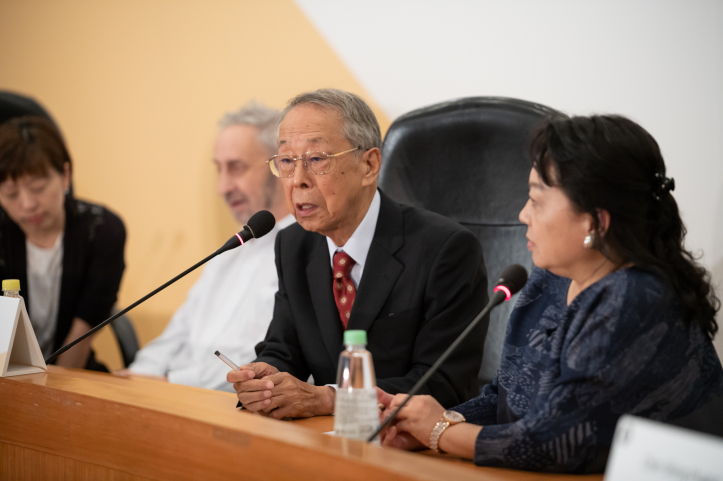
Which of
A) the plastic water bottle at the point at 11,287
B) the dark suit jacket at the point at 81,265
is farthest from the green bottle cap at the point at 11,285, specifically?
the dark suit jacket at the point at 81,265

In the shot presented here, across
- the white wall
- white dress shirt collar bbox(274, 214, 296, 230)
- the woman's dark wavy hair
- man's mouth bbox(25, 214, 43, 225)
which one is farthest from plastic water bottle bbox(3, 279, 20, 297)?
man's mouth bbox(25, 214, 43, 225)

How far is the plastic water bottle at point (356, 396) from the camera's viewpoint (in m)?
1.00

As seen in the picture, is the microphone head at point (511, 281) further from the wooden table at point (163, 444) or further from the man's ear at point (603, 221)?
the wooden table at point (163, 444)

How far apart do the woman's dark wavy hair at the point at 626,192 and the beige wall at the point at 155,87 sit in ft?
5.16

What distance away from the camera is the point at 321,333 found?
1.69 meters

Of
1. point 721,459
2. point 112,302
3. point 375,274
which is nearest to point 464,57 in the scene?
point 375,274

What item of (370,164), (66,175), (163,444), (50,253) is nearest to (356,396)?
(163,444)

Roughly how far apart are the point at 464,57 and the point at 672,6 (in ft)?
2.27

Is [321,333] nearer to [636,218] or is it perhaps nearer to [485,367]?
[485,367]

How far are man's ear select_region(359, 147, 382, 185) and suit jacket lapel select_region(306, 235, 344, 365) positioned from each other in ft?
0.74

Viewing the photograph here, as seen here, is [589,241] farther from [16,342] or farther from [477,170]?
[16,342]

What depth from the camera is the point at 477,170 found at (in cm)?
201

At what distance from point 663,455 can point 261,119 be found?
2.44 meters

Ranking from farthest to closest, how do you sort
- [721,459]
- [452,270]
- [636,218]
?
[452,270]
[636,218]
[721,459]
